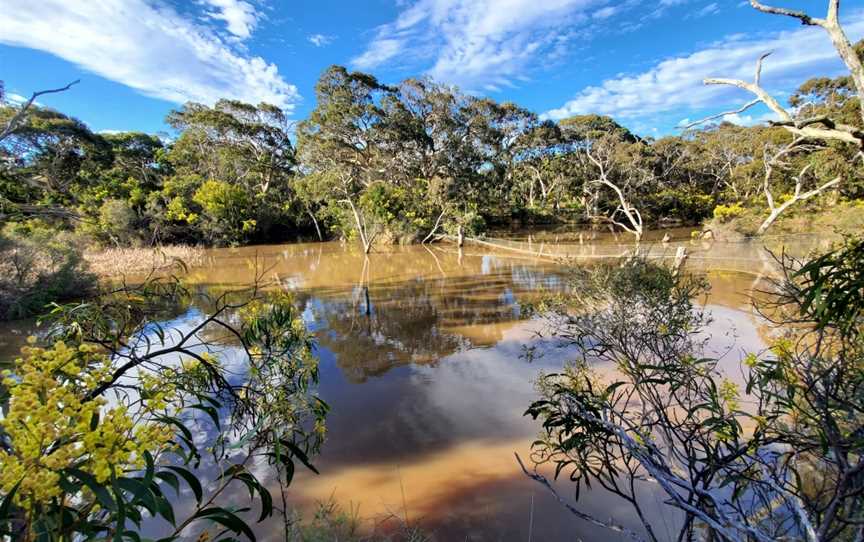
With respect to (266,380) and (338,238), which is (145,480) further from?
(338,238)

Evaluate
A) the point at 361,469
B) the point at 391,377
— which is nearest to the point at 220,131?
the point at 391,377

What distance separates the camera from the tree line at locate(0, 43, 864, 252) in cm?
1914

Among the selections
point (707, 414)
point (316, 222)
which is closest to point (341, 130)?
point (316, 222)

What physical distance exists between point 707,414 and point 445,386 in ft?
10.4

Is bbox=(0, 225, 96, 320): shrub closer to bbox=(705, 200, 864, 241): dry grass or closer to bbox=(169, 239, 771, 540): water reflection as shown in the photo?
bbox=(169, 239, 771, 540): water reflection

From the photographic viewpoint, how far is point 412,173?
25.5 meters

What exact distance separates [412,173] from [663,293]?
23.1m

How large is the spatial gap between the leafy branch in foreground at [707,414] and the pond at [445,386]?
1.69 ft

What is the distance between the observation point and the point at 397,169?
80.9ft

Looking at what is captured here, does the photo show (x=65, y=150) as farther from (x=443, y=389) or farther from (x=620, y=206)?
(x=620, y=206)

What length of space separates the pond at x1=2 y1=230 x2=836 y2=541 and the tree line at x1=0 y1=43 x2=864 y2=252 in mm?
8235

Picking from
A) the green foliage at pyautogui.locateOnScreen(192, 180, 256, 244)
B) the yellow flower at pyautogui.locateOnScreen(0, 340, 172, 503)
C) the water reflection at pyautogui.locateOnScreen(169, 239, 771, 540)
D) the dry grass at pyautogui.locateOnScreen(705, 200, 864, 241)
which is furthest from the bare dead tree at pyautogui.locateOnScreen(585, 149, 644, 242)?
the green foliage at pyautogui.locateOnScreen(192, 180, 256, 244)

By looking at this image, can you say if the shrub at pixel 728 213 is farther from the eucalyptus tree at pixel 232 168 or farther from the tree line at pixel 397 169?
the eucalyptus tree at pixel 232 168

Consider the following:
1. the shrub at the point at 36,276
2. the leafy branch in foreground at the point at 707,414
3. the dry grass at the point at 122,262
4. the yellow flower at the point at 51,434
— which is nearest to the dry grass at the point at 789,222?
the leafy branch in foreground at the point at 707,414
